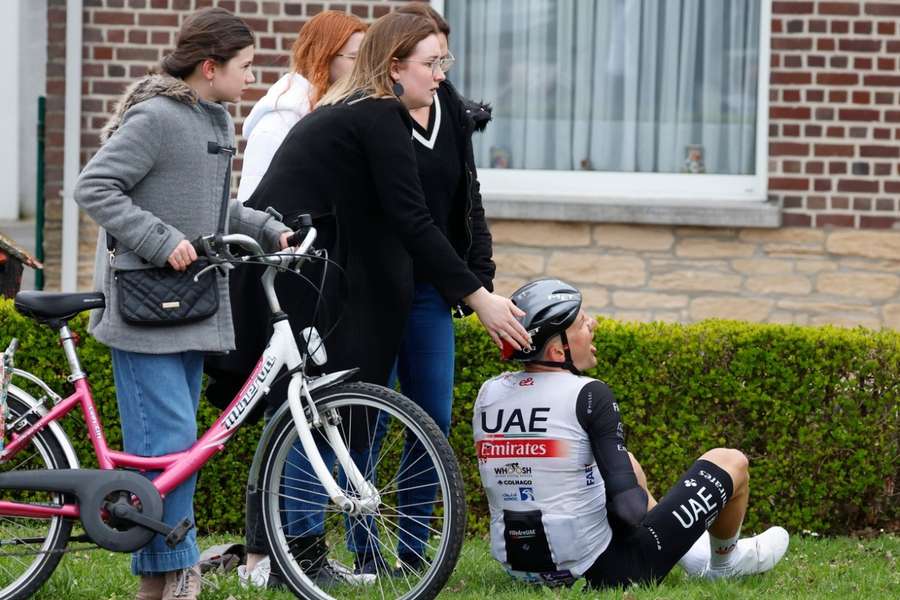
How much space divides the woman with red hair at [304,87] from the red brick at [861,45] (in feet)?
12.5

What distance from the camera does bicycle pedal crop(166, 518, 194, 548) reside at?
425 cm

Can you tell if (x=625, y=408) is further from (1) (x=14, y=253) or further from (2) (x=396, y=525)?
(1) (x=14, y=253)

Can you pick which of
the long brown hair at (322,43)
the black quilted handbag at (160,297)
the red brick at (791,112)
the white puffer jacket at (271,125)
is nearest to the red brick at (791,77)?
the red brick at (791,112)

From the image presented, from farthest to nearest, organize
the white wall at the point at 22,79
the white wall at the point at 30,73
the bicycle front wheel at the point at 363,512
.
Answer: the white wall at the point at 30,73
the white wall at the point at 22,79
the bicycle front wheel at the point at 363,512

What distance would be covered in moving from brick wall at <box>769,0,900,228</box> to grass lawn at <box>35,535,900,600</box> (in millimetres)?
3041

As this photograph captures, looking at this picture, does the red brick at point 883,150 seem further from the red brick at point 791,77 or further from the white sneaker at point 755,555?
the white sneaker at point 755,555

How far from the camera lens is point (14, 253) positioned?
20.1 feet

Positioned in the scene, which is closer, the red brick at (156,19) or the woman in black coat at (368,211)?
the woman in black coat at (368,211)

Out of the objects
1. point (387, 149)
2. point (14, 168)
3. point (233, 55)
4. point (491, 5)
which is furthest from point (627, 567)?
point (14, 168)

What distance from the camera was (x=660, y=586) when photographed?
4.66 metres

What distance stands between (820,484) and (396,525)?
2.10 metres

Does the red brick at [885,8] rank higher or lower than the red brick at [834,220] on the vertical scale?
higher

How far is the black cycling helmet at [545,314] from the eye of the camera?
460 cm

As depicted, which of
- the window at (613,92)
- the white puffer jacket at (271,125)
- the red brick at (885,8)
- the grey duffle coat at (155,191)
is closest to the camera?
the grey duffle coat at (155,191)
